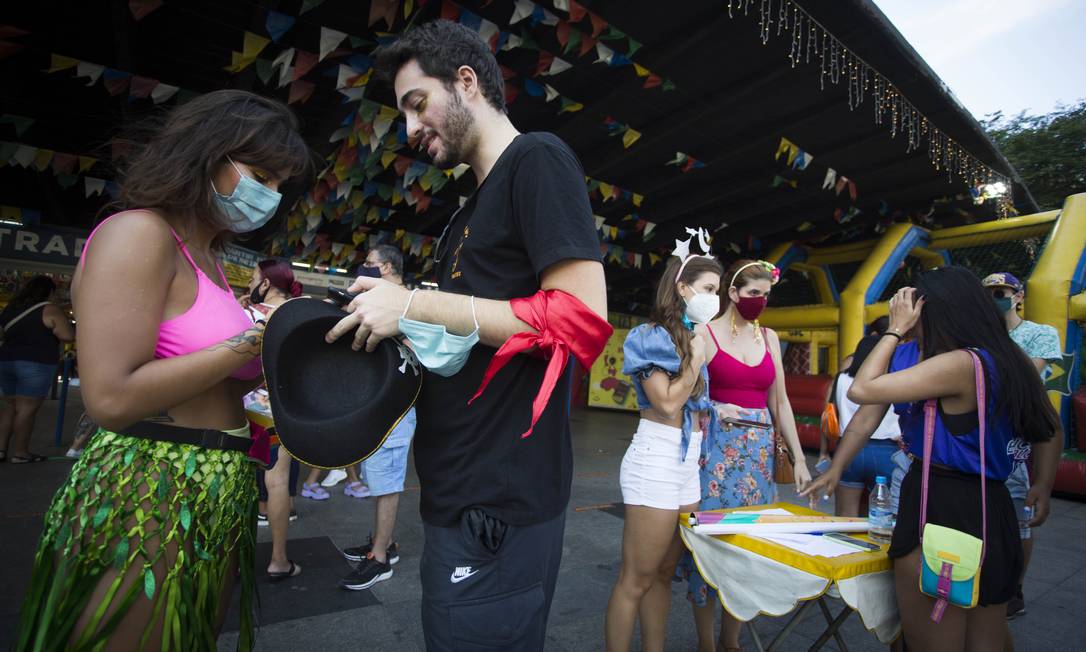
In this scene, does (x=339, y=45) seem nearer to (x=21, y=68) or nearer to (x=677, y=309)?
(x=21, y=68)

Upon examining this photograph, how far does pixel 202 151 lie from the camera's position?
134cm

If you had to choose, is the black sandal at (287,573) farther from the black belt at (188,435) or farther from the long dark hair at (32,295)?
the long dark hair at (32,295)

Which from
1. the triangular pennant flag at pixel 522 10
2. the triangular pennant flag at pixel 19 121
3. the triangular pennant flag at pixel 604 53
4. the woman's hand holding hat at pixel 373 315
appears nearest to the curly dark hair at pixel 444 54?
the woman's hand holding hat at pixel 373 315

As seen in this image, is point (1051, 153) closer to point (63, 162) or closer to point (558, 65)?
point (558, 65)

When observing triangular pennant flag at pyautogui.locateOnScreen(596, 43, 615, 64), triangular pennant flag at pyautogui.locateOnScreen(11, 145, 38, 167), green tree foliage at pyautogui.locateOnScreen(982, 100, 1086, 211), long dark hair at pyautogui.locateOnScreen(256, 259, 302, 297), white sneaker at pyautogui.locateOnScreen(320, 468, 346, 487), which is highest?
green tree foliage at pyautogui.locateOnScreen(982, 100, 1086, 211)

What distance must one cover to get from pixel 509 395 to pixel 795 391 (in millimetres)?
10171

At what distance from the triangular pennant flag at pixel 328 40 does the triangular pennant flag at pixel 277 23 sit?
0.72ft

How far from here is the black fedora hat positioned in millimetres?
1022

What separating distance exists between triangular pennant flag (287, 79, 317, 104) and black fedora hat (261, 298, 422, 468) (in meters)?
4.39

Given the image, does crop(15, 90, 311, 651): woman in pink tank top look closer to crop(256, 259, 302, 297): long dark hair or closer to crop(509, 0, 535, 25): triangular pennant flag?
crop(256, 259, 302, 297): long dark hair

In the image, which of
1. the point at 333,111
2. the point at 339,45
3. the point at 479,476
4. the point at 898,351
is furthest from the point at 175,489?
the point at 333,111

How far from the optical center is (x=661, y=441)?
2393 millimetres

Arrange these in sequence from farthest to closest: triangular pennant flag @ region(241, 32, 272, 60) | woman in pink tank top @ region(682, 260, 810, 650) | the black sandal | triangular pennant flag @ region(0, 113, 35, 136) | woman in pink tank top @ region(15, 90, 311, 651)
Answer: triangular pennant flag @ region(0, 113, 35, 136) → triangular pennant flag @ region(241, 32, 272, 60) → the black sandal → woman in pink tank top @ region(682, 260, 810, 650) → woman in pink tank top @ region(15, 90, 311, 651)

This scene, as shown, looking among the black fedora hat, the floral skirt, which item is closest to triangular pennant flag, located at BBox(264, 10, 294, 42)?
the black fedora hat
